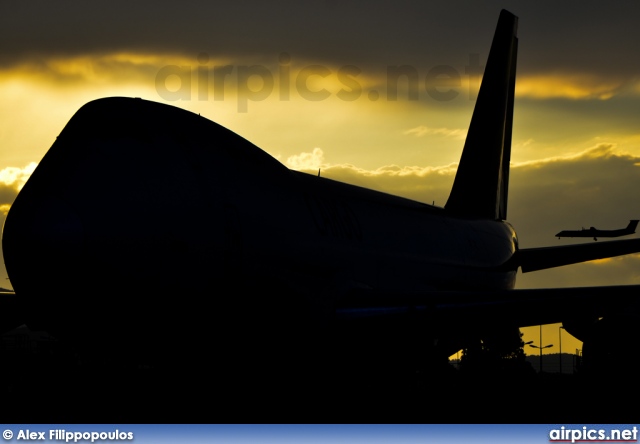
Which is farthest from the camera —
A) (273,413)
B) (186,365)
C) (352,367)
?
(352,367)

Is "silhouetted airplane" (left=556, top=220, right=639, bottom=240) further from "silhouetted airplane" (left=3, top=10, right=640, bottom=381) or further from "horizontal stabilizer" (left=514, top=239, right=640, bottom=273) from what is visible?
"silhouetted airplane" (left=3, top=10, right=640, bottom=381)

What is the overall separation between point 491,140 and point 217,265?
2065 cm

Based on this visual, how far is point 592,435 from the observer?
503 inches

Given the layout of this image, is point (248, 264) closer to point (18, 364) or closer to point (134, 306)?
point (134, 306)

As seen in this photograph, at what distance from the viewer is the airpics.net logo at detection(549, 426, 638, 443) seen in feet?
41.1

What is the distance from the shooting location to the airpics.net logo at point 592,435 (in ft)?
41.1

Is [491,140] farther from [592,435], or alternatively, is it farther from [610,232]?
[592,435]

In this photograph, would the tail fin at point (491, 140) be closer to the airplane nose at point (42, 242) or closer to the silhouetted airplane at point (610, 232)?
the silhouetted airplane at point (610, 232)

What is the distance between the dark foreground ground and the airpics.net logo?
270cm

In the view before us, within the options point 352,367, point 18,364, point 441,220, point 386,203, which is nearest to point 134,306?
point 352,367

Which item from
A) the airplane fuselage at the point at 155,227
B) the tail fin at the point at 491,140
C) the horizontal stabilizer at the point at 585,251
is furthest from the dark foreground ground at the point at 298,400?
the tail fin at the point at 491,140

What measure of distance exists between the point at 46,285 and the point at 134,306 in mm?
1281

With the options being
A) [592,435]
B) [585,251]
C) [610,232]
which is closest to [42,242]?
[592,435]

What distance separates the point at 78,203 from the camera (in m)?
12.3
